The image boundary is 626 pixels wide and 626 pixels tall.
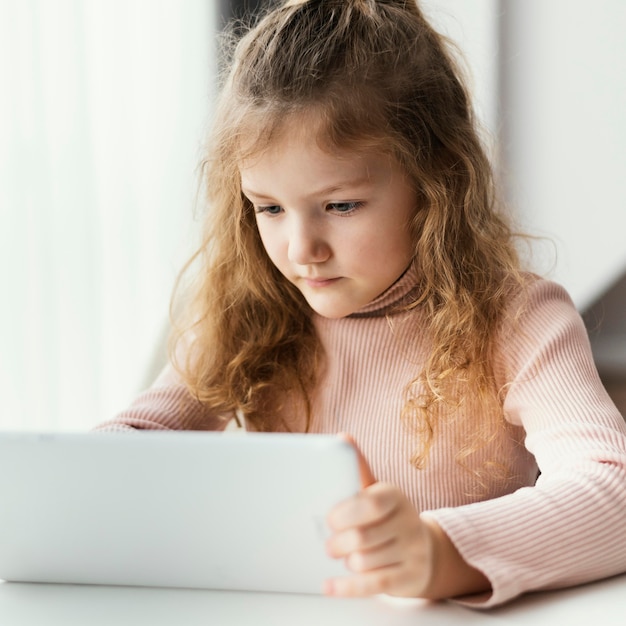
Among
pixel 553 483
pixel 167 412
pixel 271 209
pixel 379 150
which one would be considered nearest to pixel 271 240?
pixel 271 209

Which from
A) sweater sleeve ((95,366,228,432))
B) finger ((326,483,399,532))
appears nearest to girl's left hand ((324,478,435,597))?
finger ((326,483,399,532))

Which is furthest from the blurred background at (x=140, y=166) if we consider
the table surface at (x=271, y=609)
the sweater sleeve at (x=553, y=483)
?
the table surface at (x=271, y=609)

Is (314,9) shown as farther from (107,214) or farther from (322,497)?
(107,214)

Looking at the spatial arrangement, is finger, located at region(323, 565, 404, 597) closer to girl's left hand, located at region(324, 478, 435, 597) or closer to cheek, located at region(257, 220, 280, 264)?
girl's left hand, located at region(324, 478, 435, 597)

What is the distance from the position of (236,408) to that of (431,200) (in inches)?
13.1

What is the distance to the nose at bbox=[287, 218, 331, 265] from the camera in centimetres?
90

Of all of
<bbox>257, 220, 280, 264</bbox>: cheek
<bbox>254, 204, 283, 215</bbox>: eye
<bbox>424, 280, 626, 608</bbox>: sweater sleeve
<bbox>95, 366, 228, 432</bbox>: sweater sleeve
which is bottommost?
<bbox>95, 366, 228, 432</bbox>: sweater sleeve

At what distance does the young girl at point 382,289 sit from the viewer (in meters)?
0.89

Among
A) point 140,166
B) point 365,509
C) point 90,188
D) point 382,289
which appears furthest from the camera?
point 140,166

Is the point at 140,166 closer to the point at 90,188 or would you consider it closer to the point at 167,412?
the point at 90,188

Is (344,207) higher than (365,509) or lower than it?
higher

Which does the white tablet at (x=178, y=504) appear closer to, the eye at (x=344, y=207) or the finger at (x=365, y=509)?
the finger at (x=365, y=509)

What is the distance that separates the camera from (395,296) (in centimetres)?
102

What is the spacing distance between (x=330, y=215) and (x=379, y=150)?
8 cm
